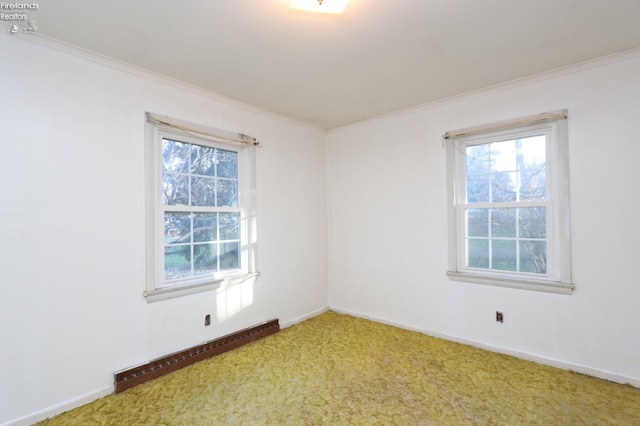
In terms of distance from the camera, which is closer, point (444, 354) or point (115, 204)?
point (115, 204)

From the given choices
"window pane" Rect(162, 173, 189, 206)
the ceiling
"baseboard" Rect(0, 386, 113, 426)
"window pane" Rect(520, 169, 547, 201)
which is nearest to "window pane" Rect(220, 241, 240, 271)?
"window pane" Rect(162, 173, 189, 206)

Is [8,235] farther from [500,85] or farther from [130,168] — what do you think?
[500,85]

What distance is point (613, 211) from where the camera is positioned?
252cm

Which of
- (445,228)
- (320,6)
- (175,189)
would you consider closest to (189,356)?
(175,189)

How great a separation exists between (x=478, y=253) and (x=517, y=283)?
0.46m

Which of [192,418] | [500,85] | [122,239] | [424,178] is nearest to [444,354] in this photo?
[424,178]

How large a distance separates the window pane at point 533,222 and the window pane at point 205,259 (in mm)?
3099

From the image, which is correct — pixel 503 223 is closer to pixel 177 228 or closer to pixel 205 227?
pixel 205 227

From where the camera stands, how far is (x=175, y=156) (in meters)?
2.93

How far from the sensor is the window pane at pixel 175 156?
2857 mm

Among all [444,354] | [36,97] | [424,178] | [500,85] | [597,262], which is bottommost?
[444,354]

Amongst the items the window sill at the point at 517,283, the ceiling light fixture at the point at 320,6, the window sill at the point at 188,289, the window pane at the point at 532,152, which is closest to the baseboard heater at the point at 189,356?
the window sill at the point at 188,289

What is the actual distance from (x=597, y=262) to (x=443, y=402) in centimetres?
177

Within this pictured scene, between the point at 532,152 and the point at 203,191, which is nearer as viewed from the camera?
the point at 532,152
